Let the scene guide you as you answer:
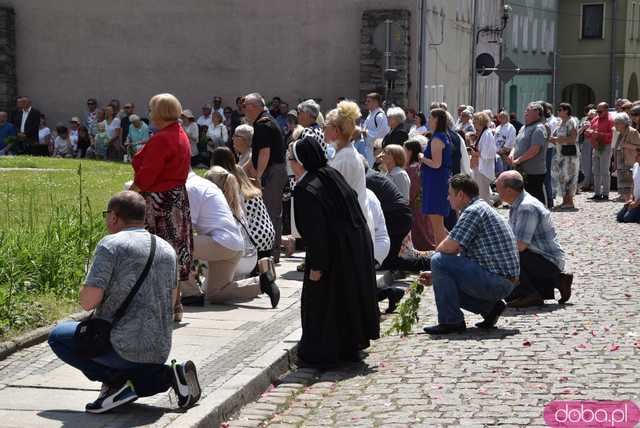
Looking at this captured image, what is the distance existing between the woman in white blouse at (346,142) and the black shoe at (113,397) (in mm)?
3635

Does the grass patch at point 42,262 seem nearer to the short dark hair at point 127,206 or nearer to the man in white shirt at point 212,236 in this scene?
the man in white shirt at point 212,236

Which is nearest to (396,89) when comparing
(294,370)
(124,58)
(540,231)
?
(124,58)

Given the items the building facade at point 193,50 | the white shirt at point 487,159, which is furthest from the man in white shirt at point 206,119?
the white shirt at point 487,159

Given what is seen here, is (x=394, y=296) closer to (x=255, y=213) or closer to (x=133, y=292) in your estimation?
(x=255, y=213)

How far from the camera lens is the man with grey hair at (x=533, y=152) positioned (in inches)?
804

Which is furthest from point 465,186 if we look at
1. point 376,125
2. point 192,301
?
point 376,125

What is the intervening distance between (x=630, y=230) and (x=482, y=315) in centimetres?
983

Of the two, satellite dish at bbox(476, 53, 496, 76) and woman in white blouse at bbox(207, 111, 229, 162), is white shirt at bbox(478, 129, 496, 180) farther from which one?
woman in white blouse at bbox(207, 111, 229, 162)

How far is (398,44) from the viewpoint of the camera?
33688 millimetres

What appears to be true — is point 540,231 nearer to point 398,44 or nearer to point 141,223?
point 141,223

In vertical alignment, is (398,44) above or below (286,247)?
above

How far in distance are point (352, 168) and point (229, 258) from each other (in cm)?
141

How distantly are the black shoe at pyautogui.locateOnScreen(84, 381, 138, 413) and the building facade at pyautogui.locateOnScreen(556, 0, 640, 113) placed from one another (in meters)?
64.0

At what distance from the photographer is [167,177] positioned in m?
10.2
